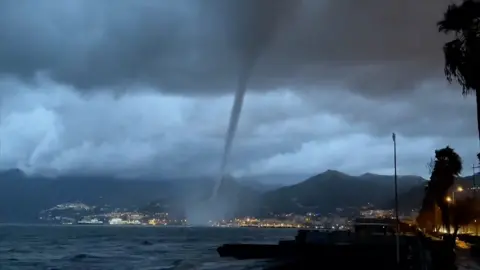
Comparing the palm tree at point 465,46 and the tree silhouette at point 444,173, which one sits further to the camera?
the tree silhouette at point 444,173

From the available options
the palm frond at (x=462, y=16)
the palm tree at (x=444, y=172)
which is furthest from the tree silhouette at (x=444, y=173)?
the palm frond at (x=462, y=16)

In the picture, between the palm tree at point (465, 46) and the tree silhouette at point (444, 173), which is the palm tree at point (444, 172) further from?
the palm tree at point (465, 46)

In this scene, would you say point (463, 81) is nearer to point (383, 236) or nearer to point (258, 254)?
point (383, 236)

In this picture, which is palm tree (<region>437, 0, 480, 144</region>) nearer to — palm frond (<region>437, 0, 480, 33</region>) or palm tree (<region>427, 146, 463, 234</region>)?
palm frond (<region>437, 0, 480, 33</region>)

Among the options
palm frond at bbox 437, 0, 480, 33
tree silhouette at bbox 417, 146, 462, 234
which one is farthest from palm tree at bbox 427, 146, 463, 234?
palm frond at bbox 437, 0, 480, 33

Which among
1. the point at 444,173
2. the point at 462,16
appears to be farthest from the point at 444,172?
the point at 462,16

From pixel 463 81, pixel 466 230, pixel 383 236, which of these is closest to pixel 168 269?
pixel 383 236

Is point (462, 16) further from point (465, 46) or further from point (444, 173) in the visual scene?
point (444, 173)

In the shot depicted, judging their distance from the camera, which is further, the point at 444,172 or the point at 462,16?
the point at 444,172
